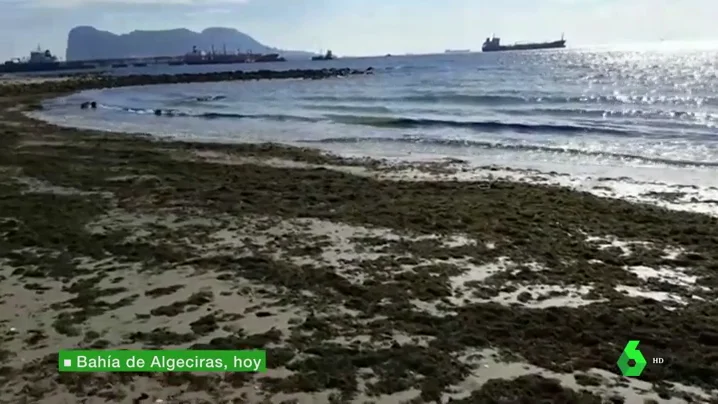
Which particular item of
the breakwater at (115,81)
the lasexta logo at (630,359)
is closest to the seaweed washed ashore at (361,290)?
the lasexta logo at (630,359)

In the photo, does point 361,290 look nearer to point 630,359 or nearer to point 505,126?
point 630,359

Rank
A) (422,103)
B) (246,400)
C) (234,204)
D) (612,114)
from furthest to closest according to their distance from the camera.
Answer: (422,103) → (612,114) → (234,204) → (246,400)

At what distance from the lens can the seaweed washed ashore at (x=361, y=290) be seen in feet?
15.2

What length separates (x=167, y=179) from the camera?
12.4 meters

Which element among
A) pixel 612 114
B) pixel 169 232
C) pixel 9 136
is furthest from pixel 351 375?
pixel 612 114

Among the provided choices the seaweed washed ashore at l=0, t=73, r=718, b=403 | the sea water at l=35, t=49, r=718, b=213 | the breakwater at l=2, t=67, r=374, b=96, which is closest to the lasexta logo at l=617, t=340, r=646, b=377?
the seaweed washed ashore at l=0, t=73, r=718, b=403

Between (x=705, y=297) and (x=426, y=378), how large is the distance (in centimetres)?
346

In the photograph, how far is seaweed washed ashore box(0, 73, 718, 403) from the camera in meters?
4.63

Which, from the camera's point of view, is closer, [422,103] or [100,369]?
[100,369]

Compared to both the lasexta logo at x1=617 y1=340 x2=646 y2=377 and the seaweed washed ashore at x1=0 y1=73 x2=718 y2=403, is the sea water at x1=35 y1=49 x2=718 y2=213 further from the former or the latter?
the lasexta logo at x1=617 y1=340 x2=646 y2=377

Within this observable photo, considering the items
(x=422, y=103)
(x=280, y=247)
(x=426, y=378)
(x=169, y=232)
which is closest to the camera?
(x=426, y=378)

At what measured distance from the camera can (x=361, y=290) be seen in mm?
6453

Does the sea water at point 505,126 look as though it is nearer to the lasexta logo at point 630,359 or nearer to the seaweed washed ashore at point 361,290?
the seaweed washed ashore at point 361,290

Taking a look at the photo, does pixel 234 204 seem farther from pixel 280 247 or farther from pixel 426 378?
pixel 426 378
